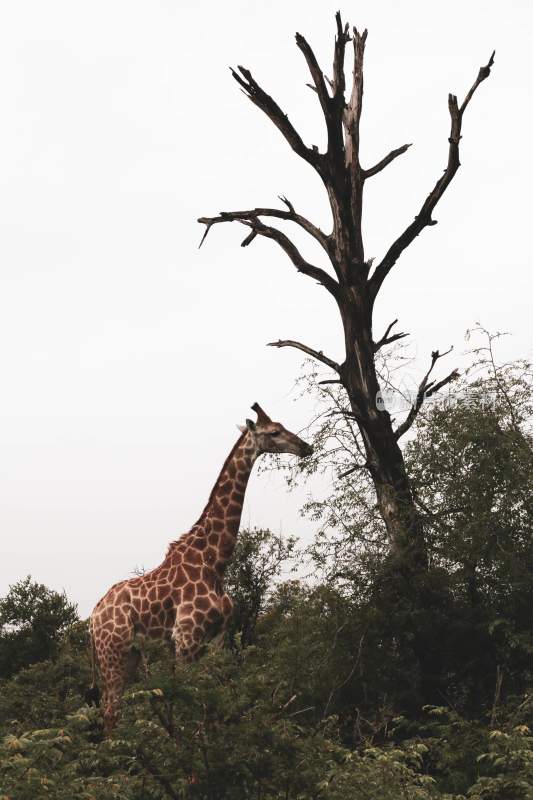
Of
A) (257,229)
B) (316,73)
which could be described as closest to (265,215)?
(257,229)

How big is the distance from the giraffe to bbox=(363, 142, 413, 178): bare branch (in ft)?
20.8

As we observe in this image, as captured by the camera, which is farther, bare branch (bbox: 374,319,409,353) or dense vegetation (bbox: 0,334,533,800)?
bare branch (bbox: 374,319,409,353)

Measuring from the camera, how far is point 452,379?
17.0m

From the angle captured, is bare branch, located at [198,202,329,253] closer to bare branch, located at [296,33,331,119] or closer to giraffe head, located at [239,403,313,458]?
bare branch, located at [296,33,331,119]

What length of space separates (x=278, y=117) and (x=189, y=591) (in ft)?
29.8

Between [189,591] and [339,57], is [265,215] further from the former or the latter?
[189,591]

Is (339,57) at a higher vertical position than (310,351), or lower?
higher

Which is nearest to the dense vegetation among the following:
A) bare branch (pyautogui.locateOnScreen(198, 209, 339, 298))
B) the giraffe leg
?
the giraffe leg

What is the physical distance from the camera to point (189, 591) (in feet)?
40.9

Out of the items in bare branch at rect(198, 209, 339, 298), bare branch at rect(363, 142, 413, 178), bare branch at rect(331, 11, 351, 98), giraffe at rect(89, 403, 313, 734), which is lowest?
giraffe at rect(89, 403, 313, 734)

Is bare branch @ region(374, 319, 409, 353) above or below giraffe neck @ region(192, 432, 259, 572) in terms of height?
above

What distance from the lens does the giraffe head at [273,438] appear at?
529 inches

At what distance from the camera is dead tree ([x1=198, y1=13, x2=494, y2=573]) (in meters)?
16.5

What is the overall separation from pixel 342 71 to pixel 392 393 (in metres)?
5.63
